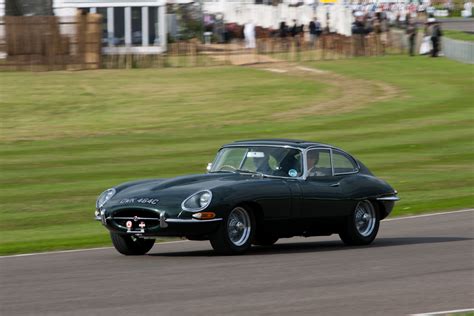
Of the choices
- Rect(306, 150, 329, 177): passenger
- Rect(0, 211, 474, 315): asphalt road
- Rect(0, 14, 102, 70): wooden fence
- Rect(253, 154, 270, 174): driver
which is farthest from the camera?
Rect(0, 14, 102, 70): wooden fence

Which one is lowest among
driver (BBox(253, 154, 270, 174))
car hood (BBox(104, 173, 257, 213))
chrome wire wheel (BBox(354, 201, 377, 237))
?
chrome wire wheel (BBox(354, 201, 377, 237))

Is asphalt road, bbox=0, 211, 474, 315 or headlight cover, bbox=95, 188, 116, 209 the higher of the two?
headlight cover, bbox=95, 188, 116, 209

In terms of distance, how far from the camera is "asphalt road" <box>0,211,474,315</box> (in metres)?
8.40

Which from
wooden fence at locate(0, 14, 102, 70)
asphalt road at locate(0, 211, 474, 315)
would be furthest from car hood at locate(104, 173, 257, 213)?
wooden fence at locate(0, 14, 102, 70)

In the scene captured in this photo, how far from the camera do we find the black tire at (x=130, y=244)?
12.0 meters

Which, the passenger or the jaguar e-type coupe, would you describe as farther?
the passenger

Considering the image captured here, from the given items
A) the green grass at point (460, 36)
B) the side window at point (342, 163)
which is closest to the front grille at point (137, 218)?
the side window at point (342, 163)

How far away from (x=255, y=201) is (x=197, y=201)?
71cm

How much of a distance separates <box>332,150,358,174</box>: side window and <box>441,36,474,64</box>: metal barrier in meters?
34.6

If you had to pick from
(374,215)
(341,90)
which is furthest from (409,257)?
(341,90)

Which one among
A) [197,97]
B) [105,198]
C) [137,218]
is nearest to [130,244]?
[105,198]

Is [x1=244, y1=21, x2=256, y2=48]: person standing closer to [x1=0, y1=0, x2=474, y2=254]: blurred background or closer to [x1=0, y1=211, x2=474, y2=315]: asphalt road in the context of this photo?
[x1=0, y1=0, x2=474, y2=254]: blurred background

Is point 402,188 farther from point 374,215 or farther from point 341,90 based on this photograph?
point 341,90

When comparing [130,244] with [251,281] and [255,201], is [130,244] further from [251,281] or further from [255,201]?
[251,281]
